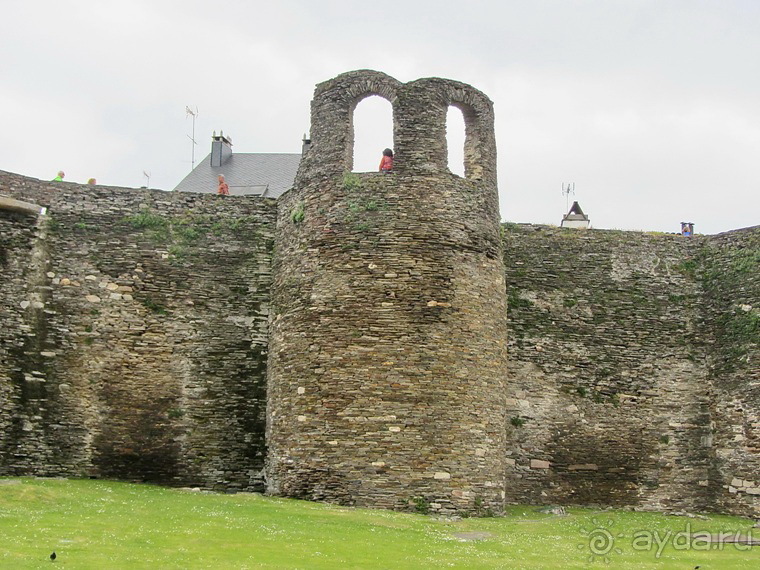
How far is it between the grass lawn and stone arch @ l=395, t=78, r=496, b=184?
875 centimetres

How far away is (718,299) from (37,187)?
19284 millimetres

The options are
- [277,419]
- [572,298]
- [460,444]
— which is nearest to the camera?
[460,444]

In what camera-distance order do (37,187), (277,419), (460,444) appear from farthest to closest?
1. (37,187)
2. (277,419)
3. (460,444)

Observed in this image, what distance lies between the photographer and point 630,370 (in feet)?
91.4

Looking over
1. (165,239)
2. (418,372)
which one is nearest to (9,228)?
(165,239)

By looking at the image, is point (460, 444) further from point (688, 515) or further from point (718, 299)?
point (718, 299)

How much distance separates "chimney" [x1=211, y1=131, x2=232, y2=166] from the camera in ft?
148

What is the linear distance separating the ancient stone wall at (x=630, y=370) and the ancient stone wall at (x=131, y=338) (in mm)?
7488

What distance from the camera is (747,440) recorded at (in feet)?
87.3

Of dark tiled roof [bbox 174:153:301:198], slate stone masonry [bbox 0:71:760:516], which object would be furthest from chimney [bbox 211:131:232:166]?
slate stone masonry [bbox 0:71:760:516]

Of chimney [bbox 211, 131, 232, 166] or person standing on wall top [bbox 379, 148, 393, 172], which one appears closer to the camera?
person standing on wall top [bbox 379, 148, 393, 172]

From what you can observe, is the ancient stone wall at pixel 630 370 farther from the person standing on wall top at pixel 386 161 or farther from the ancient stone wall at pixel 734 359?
the person standing on wall top at pixel 386 161

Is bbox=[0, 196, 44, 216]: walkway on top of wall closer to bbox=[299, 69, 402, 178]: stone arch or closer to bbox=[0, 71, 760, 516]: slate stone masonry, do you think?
bbox=[0, 71, 760, 516]: slate stone masonry

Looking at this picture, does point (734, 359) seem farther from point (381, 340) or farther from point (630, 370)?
point (381, 340)
